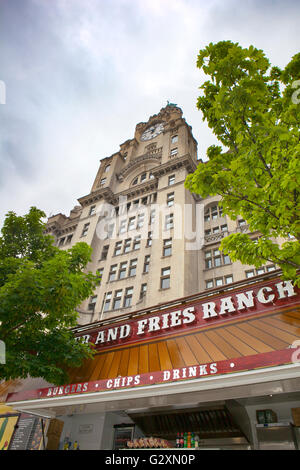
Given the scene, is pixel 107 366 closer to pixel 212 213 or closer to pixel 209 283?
pixel 209 283

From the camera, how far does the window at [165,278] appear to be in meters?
22.7

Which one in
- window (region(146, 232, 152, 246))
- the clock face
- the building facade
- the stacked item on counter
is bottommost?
the stacked item on counter

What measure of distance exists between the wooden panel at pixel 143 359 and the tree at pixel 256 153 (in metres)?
4.06

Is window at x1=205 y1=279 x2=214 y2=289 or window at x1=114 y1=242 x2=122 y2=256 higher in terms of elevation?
window at x1=114 y1=242 x2=122 y2=256

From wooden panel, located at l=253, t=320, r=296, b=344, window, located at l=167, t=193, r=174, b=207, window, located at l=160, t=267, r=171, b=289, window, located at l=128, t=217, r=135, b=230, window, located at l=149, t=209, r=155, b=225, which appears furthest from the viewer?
window, located at l=128, t=217, r=135, b=230

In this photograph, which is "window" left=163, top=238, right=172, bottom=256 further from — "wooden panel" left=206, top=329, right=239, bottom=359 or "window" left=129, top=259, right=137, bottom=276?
"wooden panel" left=206, top=329, right=239, bottom=359

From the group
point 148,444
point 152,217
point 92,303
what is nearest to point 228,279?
point 152,217

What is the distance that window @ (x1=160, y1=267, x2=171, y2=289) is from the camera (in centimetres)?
2273

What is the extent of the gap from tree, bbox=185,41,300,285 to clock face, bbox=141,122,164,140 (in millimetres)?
42541

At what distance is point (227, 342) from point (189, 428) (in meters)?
3.33

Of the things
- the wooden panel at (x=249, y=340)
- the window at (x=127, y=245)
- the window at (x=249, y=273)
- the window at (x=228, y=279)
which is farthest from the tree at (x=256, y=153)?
the window at (x=127, y=245)

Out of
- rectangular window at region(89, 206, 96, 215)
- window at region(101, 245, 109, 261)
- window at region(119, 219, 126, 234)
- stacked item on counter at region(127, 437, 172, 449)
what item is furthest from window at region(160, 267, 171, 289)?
rectangular window at region(89, 206, 96, 215)

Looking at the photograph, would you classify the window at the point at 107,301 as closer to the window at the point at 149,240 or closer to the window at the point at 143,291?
the window at the point at 143,291

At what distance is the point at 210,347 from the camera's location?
7.25 meters
